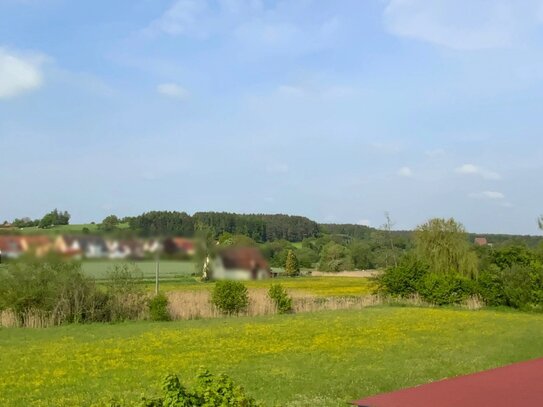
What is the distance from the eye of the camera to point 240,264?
42.5 feet

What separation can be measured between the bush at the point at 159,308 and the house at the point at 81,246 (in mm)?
12966

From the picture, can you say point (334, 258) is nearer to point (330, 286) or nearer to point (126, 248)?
point (330, 286)

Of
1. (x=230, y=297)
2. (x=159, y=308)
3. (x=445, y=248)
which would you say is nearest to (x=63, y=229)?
(x=159, y=308)

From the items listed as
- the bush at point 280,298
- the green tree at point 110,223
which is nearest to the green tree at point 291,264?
the bush at point 280,298

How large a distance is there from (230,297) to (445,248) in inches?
696

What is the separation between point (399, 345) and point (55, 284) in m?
15.7

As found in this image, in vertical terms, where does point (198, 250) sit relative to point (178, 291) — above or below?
above

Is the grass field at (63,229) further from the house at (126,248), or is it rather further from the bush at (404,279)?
the bush at (404,279)

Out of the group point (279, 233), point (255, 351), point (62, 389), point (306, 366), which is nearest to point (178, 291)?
point (279, 233)

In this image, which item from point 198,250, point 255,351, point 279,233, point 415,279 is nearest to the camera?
point 198,250

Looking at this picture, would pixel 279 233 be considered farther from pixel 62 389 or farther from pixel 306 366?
pixel 62 389

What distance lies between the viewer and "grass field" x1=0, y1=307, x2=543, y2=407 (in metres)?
10.9

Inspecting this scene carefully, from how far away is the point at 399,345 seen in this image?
17359mm

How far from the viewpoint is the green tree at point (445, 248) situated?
131 feet
